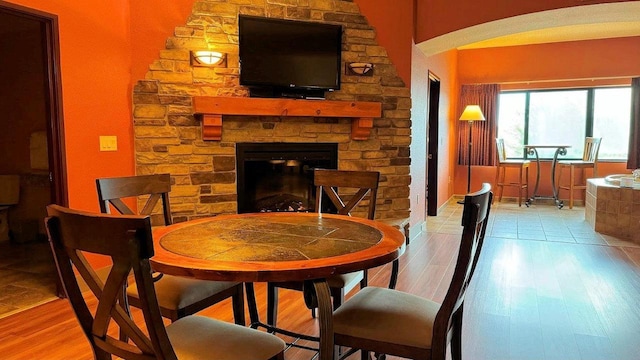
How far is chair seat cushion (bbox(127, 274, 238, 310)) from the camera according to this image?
193cm

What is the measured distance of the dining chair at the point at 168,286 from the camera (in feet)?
6.35

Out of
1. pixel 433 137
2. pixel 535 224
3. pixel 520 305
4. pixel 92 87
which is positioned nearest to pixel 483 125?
pixel 433 137

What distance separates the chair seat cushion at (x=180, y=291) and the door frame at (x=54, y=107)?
157cm

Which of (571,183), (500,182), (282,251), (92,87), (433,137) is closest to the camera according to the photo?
(282,251)

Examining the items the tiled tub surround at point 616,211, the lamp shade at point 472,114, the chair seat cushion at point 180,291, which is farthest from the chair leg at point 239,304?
the lamp shade at point 472,114

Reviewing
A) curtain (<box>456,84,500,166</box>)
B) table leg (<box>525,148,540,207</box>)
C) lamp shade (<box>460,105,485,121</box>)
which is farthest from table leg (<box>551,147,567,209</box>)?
lamp shade (<box>460,105,485,121</box>)

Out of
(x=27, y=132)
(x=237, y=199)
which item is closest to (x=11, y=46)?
(x=27, y=132)

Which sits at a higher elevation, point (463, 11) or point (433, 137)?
point (463, 11)

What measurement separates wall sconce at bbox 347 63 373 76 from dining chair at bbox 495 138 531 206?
161 inches

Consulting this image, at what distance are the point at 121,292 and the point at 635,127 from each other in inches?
321

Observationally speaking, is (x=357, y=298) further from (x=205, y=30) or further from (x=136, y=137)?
(x=205, y=30)

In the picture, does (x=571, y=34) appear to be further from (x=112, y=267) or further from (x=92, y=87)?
(x=112, y=267)

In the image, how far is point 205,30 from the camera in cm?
381

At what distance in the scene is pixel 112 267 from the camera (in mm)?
1180
